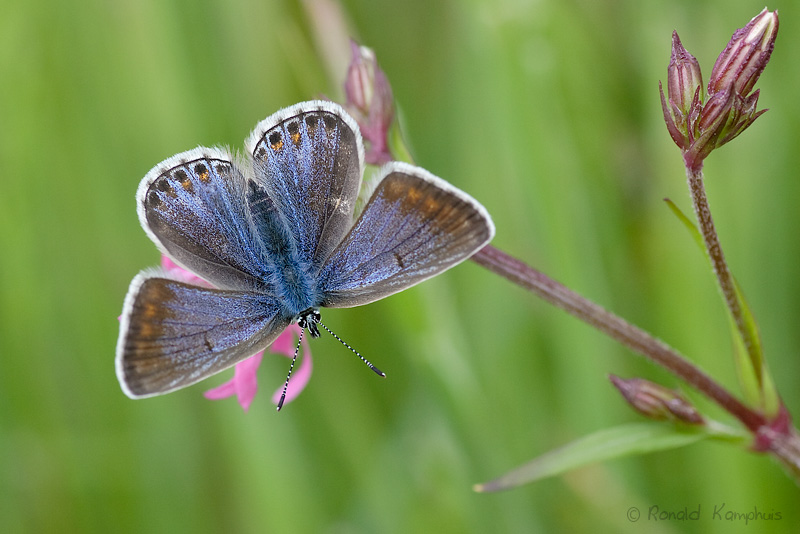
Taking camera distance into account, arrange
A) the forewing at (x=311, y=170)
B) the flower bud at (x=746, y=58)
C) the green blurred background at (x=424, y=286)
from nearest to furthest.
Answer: the flower bud at (x=746, y=58) < the forewing at (x=311, y=170) < the green blurred background at (x=424, y=286)

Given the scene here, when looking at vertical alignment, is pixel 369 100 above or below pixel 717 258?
above

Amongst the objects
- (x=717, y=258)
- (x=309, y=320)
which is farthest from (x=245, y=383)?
(x=717, y=258)

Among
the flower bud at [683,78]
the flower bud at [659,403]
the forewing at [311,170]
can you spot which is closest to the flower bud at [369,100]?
the forewing at [311,170]

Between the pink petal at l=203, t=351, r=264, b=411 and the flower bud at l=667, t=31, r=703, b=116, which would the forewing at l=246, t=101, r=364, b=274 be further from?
the flower bud at l=667, t=31, r=703, b=116

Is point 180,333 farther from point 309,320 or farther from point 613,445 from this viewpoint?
point 613,445

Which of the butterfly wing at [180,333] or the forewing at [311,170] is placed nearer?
the butterfly wing at [180,333]

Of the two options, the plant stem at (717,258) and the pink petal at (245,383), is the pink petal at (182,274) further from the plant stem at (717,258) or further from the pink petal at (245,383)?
the plant stem at (717,258)

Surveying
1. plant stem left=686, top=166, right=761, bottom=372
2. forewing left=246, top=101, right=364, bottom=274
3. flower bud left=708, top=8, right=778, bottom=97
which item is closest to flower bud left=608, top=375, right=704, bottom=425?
plant stem left=686, top=166, right=761, bottom=372
